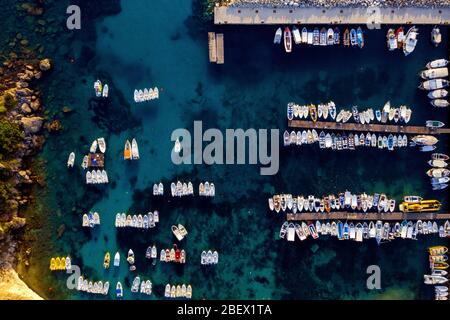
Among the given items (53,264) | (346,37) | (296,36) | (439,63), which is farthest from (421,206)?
(53,264)

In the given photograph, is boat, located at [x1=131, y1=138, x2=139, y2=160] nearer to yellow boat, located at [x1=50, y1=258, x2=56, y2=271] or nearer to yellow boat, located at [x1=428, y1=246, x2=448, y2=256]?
yellow boat, located at [x1=50, y1=258, x2=56, y2=271]

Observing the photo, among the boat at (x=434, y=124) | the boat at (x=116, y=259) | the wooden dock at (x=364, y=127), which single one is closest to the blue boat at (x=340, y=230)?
the wooden dock at (x=364, y=127)

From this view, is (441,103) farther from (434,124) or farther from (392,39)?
(392,39)

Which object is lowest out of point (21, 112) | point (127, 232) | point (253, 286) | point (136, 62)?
point (253, 286)

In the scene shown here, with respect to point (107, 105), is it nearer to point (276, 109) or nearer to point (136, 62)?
point (136, 62)

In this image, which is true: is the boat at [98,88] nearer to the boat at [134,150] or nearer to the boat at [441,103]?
the boat at [134,150]

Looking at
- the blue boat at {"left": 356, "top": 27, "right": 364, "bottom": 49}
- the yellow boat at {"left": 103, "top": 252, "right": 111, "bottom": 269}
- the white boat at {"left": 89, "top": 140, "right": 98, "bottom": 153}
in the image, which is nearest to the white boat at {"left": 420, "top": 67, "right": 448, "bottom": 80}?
the blue boat at {"left": 356, "top": 27, "right": 364, "bottom": 49}

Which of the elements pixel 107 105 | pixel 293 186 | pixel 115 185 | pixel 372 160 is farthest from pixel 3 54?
pixel 372 160
